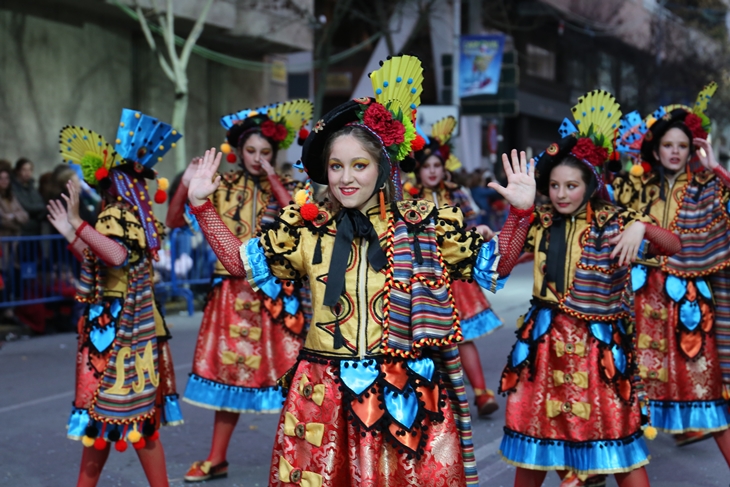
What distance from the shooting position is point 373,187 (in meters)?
3.60

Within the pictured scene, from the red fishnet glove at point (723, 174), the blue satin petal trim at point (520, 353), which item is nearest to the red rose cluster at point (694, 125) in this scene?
the red fishnet glove at point (723, 174)

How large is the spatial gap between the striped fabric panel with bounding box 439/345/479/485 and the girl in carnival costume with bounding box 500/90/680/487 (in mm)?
1224

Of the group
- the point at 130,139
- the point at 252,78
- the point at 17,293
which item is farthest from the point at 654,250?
the point at 252,78

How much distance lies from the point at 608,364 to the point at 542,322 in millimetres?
379

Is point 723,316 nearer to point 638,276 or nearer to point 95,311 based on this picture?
point 638,276

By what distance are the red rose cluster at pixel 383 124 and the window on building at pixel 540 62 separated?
32.7 m

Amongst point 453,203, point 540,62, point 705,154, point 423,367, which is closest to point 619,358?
point 423,367

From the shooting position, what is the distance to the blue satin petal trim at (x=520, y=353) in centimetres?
481

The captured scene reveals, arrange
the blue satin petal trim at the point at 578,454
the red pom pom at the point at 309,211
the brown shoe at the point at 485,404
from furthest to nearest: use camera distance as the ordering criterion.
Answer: the brown shoe at the point at 485,404 < the blue satin petal trim at the point at 578,454 < the red pom pom at the point at 309,211

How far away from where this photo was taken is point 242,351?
19.4ft

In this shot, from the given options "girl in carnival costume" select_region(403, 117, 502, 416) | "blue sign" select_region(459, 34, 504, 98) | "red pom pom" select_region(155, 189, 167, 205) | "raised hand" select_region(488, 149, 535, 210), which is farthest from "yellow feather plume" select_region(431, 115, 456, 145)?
"blue sign" select_region(459, 34, 504, 98)

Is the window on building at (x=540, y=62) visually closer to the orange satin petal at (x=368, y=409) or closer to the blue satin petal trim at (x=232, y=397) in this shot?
the blue satin petal trim at (x=232, y=397)

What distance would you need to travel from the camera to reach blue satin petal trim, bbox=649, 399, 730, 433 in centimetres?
585

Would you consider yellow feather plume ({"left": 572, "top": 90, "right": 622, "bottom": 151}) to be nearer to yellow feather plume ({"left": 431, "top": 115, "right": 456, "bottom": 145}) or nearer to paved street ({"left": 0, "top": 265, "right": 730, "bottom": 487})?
paved street ({"left": 0, "top": 265, "right": 730, "bottom": 487})
